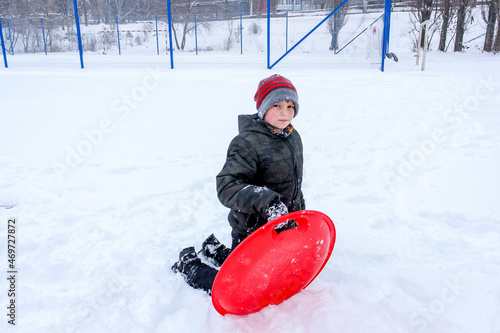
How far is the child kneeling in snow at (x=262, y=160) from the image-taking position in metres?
1.65

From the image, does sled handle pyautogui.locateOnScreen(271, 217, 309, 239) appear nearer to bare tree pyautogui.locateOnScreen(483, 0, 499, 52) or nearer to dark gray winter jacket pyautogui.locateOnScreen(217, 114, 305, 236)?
dark gray winter jacket pyautogui.locateOnScreen(217, 114, 305, 236)

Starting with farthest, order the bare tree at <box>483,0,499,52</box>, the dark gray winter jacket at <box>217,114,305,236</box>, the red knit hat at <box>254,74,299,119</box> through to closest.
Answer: the bare tree at <box>483,0,499,52</box>
the red knit hat at <box>254,74,299,119</box>
the dark gray winter jacket at <box>217,114,305,236</box>

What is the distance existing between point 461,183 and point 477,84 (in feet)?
18.6

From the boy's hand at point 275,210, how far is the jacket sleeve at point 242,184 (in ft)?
0.06

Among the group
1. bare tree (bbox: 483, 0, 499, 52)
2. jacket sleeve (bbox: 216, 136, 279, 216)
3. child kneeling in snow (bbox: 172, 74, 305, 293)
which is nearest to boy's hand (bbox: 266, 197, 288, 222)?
jacket sleeve (bbox: 216, 136, 279, 216)

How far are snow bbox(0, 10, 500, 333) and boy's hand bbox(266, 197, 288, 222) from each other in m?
0.51

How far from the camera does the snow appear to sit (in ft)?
5.51

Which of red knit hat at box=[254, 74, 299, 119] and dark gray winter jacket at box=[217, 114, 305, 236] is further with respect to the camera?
red knit hat at box=[254, 74, 299, 119]

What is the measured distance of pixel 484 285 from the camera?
1.83 metres

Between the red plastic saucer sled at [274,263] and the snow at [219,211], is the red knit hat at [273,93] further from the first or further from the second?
the snow at [219,211]

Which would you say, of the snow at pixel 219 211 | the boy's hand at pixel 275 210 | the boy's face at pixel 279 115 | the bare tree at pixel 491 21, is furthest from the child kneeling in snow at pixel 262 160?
the bare tree at pixel 491 21

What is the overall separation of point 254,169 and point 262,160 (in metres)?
0.06

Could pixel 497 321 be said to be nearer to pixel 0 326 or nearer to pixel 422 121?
pixel 0 326

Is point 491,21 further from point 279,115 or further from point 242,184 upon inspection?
point 242,184
